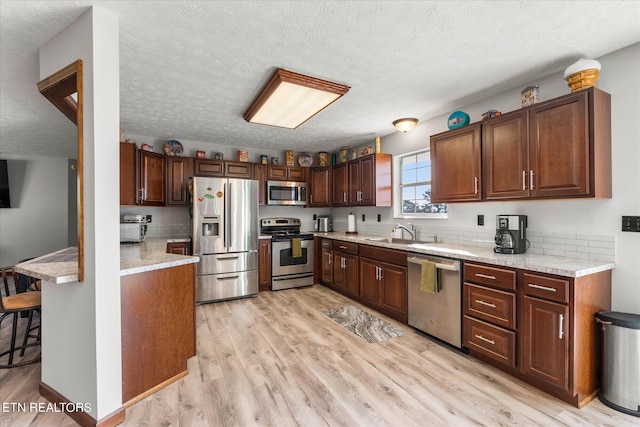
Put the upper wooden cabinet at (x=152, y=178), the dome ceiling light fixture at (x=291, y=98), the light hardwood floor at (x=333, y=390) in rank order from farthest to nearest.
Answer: the upper wooden cabinet at (x=152, y=178) < the dome ceiling light fixture at (x=291, y=98) < the light hardwood floor at (x=333, y=390)

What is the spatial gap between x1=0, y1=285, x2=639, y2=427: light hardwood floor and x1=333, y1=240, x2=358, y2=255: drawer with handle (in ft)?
4.42

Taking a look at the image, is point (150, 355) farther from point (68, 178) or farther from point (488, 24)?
point (68, 178)

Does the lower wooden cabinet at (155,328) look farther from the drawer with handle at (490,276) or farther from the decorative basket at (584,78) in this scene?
the decorative basket at (584,78)

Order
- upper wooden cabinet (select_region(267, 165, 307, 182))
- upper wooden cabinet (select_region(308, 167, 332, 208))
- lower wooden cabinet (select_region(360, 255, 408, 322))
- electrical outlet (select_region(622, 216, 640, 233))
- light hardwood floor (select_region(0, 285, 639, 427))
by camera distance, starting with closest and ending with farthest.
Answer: light hardwood floor (select_region(0, 285, 639, 427)) < electrical outlet (select_region(622, 216, 640, 233)) < lower wooden cabinet (select_region(360, 255, 408, 322)) < upper wooden cabinet (select_region(267, 165, 307, 182)) < upper wooden cabinet (select_region(308, 167, 332, 208))

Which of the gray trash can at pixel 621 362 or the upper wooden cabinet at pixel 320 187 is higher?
the upper wooden cabinet at pixel 320 187

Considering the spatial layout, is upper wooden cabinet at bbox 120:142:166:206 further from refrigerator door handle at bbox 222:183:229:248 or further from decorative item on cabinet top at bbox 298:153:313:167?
decorative item on cabinet top at bbox 298:153:313:167

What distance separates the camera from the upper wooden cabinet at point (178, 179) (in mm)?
4293

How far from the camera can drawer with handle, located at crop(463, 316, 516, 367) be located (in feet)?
7.36

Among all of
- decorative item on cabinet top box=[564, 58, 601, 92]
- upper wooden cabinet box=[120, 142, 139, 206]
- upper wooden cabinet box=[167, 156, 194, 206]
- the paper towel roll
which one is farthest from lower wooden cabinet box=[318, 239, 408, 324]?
upper wooden cabinet box=[120, 142, 139, 206]

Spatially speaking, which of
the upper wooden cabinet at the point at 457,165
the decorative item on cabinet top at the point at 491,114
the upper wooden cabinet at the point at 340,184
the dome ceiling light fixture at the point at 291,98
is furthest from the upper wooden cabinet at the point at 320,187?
the decorative item on cabinet top at the point at 491,114

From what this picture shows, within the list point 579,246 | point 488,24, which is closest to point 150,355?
point 488,24

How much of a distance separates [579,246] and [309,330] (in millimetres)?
2540

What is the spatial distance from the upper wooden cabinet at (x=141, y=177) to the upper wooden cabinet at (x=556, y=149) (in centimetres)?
390

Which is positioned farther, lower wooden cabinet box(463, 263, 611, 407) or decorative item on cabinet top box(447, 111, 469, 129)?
decorative item on cabinet top box(447, 111, 469, 129)
